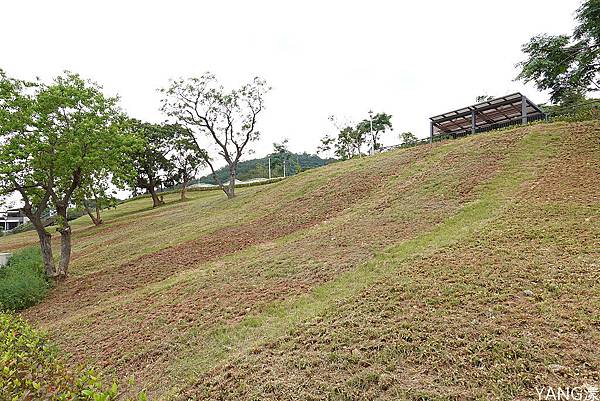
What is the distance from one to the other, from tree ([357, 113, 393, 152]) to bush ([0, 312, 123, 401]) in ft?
136

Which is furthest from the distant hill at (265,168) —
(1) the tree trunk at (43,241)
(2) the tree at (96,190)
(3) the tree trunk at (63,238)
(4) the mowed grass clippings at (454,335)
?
(4) the mowed grass clippings at (454,335)

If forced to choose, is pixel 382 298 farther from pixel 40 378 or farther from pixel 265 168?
pixel 265 168

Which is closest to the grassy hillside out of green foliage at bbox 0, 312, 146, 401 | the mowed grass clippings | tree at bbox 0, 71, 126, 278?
the mowed grass clippings

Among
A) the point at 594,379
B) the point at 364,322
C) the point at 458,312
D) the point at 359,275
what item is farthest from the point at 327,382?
the point at 359,275

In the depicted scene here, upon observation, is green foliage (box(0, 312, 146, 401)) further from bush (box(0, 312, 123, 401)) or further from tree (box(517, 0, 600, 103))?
tree (box(517, 0, 600, 103))

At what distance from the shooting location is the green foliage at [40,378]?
3.32m

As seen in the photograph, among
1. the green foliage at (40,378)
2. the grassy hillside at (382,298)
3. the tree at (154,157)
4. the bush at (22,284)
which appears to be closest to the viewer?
the green foliage at (40,378)

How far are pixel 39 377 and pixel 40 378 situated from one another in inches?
2.4

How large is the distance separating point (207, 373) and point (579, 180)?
10.2m

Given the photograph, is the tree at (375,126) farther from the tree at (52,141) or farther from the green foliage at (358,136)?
the tree at (52,141)

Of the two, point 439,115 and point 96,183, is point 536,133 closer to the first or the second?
point 439,115

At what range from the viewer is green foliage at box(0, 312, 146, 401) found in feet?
10.9

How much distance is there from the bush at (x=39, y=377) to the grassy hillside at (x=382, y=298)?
1.58ft

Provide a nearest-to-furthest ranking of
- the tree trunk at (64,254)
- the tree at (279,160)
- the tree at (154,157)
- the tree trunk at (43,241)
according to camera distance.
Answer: the tree trunk at (43,241) < the tree trunk at (64,254) < the tree at (154,157) < the tree at (279,160)
